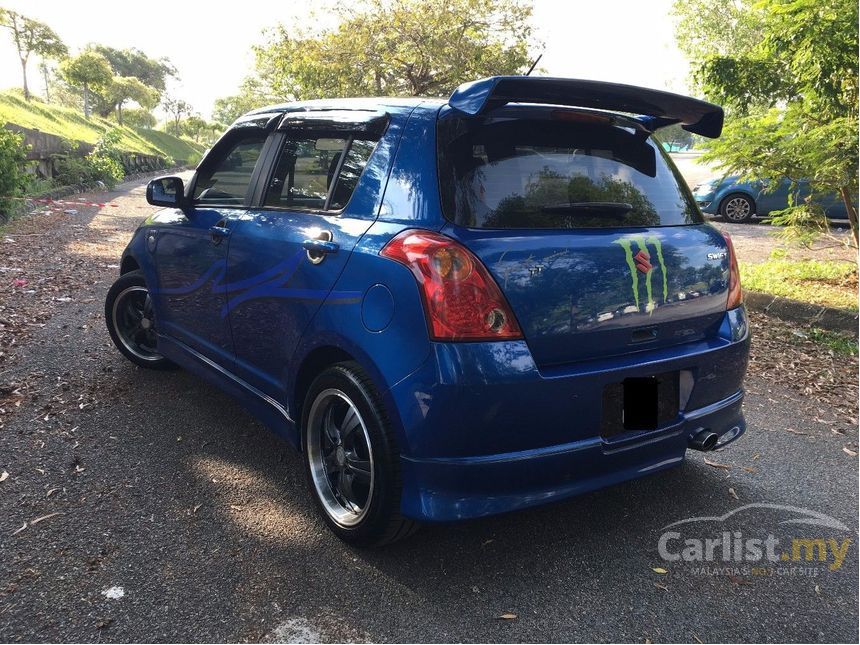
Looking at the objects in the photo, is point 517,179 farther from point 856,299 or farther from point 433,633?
point 856,299

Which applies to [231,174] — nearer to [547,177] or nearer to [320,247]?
[320,247]

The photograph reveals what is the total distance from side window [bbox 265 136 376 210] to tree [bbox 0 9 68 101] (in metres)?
39.9

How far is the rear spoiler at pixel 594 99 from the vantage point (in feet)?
7.45

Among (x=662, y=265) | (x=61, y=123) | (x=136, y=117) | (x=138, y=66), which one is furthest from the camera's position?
(x=138, y=66)

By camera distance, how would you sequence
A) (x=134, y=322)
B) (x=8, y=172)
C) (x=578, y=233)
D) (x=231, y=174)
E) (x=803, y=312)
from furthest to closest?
(x=8, y=172)
(x=803, y=312)
(x=134, y=322)
(x=231, y=174)
(x=578, y=233)

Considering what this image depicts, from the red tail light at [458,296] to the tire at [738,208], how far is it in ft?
45.2

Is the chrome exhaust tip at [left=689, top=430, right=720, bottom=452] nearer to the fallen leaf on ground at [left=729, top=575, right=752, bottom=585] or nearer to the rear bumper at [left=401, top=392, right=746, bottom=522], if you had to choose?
the rear bumper at [left=401, top=392, right=746, bottom=522]

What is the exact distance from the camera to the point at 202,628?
2111mm

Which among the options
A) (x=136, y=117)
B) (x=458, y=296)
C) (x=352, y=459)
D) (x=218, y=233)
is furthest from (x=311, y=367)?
(x=136, y=117)

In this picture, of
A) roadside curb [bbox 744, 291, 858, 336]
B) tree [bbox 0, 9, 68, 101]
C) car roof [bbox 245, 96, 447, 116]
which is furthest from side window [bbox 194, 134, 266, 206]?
tree [bbox 0, 9, 68, 101]

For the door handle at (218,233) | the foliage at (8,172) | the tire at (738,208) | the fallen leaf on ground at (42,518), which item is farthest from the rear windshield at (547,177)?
the tire at (738,208)

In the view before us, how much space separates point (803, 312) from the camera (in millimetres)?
6004

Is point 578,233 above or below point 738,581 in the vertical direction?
above

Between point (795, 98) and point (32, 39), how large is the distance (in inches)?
1638
